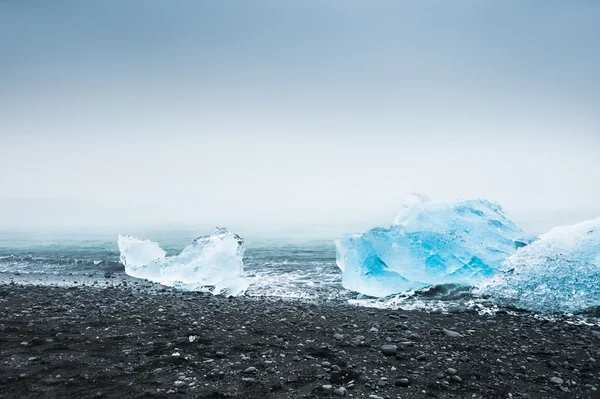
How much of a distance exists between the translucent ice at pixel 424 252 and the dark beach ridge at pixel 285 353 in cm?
267

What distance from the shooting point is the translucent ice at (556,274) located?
27.9 feet

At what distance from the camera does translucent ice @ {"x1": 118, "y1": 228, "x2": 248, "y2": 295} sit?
457 inches

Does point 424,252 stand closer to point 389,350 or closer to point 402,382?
point 389,350

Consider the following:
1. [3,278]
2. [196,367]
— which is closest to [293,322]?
[196,367]

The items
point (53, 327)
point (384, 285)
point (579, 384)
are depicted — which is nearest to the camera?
point (579, 384)

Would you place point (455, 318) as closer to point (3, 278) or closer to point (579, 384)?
point (579, 384)

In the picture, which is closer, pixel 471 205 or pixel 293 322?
pixel 293 322

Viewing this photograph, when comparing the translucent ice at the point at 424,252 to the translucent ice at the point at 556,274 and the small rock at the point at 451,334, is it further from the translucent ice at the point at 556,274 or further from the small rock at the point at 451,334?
the small rock at the point at 451,334

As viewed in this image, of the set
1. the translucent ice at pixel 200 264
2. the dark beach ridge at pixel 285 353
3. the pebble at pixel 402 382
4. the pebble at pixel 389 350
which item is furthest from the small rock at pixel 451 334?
the translucent ice at pixel 200 264

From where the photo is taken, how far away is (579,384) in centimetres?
444

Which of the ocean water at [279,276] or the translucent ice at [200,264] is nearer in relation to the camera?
the ocean water at [279,276]

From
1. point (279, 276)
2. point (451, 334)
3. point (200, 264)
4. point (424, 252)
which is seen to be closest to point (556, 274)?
point (424, 252)

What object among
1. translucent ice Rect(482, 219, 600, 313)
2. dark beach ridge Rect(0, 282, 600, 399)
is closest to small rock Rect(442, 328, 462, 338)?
dark beach ridge Rect(0, 282, 600, 399)

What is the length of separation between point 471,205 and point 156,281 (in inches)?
440
